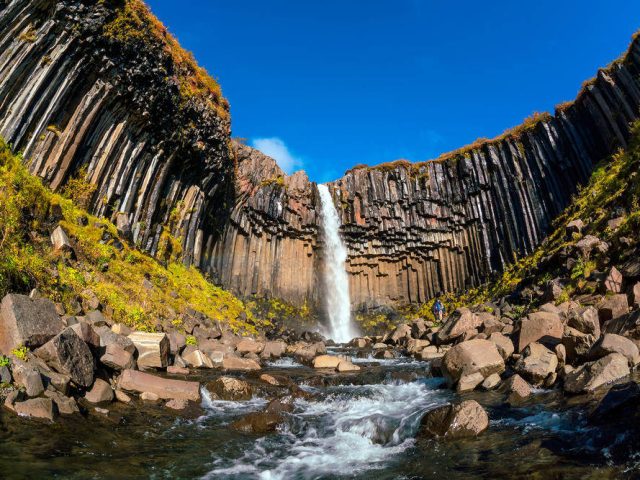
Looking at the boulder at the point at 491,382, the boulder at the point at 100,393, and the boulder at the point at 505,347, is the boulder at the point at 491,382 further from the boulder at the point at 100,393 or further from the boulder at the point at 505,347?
the boulder at the point at 100,393

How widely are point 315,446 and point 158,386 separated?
3856mm

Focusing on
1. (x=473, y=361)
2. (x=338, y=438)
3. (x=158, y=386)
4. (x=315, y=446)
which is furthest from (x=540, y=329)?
(x=158, y=386)

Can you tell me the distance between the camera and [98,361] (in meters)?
8.77

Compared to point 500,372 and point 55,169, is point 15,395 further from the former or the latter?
point 55,169

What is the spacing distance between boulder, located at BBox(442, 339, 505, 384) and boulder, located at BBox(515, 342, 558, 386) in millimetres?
559

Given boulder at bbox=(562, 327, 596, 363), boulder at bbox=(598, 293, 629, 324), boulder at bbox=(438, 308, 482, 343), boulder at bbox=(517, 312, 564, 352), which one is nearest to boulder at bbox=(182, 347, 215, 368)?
boulder at bbox=(438, 308, 482, 343)

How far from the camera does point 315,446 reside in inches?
287

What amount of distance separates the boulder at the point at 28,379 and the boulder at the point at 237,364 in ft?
25.1

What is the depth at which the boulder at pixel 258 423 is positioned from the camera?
7.87 meters

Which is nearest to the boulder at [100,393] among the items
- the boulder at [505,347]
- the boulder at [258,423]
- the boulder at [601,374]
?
the boulder at [258,423]

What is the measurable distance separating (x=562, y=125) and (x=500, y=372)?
90.2 feet

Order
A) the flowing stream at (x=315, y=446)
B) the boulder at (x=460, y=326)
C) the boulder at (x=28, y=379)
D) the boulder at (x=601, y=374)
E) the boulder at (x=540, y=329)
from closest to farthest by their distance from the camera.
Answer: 1. the flowing stream at (x=315, y=446)
2. the boulder at (x=28, y=379)
3. the boulder at (x=601, y=374)
4. the boulder at (x=540, y=329)
5. the boulder at (x=460, y=326)

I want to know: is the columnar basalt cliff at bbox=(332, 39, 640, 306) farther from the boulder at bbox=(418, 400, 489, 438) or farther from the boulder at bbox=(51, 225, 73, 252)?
the boulder at bbox=(51, 225, 73, 252)

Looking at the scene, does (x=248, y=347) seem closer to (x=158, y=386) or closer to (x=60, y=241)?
(x=60, y=241)
